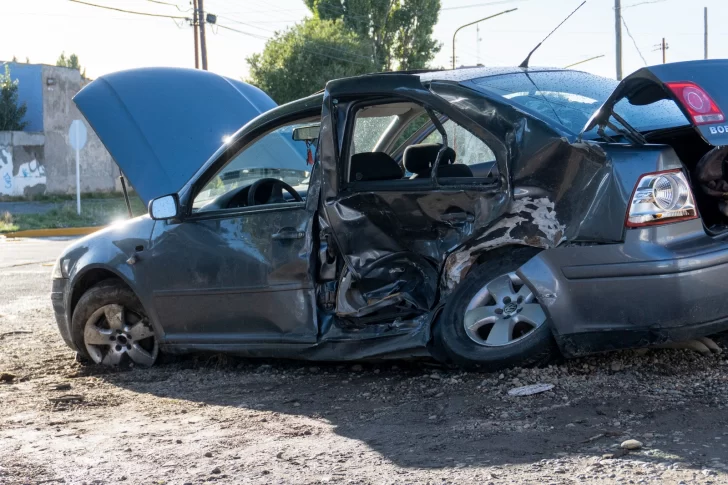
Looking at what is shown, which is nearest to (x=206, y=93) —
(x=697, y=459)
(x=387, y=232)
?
(x=387, y=232)

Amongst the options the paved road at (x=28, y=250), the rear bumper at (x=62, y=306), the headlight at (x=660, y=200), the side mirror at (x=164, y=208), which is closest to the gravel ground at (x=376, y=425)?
the rear bumper at (x=62, y=306)

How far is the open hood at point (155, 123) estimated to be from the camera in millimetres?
8461

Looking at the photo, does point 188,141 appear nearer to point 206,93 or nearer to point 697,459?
point 206,93

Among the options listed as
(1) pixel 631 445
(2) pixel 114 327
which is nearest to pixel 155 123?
(2) pixel 114 327

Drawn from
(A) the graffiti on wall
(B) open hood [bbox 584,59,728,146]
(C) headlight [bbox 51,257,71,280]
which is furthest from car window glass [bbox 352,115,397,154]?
(A) the graffiti on wall

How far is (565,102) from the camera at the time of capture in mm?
4898

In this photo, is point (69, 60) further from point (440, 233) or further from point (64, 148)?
point (440, 233)

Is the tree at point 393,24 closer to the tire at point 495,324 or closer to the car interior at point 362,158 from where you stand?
the car interior at point 362,158

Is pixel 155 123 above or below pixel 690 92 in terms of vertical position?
above

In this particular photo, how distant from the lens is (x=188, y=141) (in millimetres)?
8766

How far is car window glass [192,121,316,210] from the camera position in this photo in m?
5.82

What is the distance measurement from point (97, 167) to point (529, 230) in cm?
3967

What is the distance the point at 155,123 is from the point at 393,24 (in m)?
46.0

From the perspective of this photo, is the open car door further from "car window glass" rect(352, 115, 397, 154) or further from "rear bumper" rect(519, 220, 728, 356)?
"rear bumper" rect(519, 220, 728, 356)
